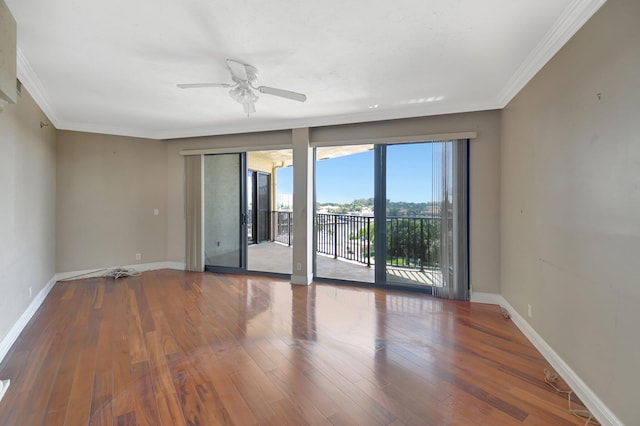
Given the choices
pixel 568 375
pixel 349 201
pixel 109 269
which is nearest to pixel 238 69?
pixel 349 201

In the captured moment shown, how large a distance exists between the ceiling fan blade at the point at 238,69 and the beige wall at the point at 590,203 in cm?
248

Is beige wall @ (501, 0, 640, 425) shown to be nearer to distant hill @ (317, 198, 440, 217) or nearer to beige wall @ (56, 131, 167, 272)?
distant hill @ (317, 198, 440, 217)

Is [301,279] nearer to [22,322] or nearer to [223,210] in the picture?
[223,210]

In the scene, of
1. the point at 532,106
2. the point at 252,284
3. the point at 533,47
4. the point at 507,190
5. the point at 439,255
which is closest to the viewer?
the point at 533,47

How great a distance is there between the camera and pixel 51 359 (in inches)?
92.0

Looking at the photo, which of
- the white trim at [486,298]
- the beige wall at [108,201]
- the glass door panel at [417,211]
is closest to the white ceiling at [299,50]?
the glass door panel at [417,211]

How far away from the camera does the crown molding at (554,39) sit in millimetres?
1776

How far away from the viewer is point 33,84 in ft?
9.80

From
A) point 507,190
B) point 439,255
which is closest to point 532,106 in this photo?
point 507,190

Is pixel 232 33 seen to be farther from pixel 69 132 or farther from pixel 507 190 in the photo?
pixel 69 132

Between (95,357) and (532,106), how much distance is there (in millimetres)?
4487

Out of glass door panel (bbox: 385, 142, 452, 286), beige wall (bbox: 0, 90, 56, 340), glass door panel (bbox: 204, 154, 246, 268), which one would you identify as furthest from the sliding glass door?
beige wall (bbox: 0, 90, 56, 340)

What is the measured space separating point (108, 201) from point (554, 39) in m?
6.23

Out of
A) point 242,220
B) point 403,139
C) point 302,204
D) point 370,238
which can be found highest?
point 403,139
